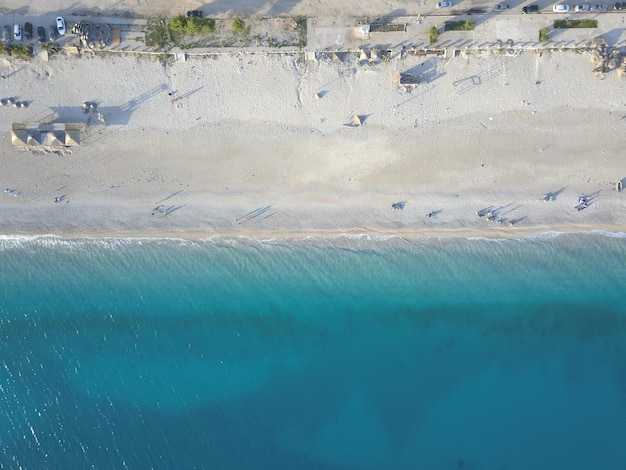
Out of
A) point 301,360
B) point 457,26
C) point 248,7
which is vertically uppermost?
point 248,7

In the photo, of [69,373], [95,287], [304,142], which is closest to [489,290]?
[304,142]

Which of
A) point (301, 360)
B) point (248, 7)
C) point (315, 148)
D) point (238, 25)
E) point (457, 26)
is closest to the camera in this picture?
point (238, 25)

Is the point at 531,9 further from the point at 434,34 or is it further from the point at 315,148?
the point at 315,148

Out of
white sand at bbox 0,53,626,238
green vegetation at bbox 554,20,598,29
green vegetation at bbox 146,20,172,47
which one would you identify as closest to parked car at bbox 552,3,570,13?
green vegetation at bbox 554,20,598,29

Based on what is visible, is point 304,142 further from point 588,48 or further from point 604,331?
point 604,331

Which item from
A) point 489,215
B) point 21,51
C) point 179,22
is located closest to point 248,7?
point 179,22

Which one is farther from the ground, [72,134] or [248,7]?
[248,7]

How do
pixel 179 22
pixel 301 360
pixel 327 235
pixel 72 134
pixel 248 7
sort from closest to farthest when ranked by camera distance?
pixel 179 22 < pixel 72 134 < pixel 248 7 < pixel 327 235 < pixel 301 360

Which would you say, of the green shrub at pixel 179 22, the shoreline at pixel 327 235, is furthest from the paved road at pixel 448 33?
the shoreline at pixel 327 235
